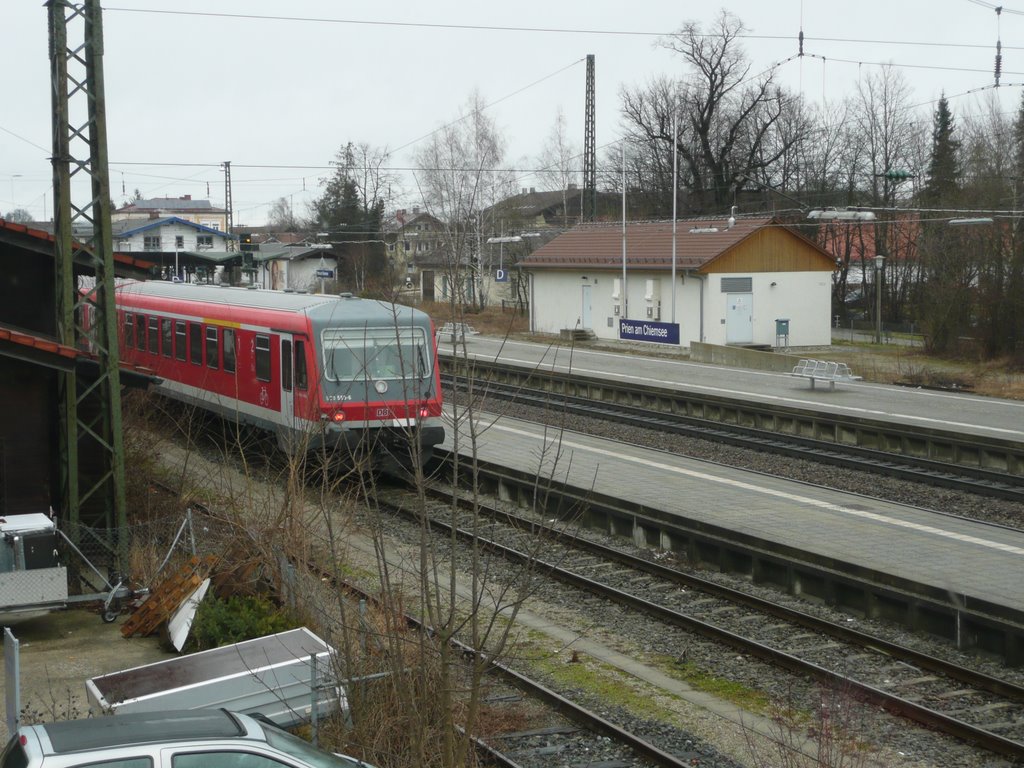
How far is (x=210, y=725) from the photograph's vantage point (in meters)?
→ 5.36

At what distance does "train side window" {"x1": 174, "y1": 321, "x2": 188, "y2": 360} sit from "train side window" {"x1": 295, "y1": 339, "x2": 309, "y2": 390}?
6.23 metres

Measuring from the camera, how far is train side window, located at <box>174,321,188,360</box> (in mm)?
23075

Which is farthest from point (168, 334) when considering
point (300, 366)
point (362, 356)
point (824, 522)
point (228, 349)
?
point (824, 522)

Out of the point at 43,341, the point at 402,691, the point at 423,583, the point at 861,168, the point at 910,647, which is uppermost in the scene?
the point at 861,168

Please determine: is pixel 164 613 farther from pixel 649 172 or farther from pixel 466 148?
pixel 649 172

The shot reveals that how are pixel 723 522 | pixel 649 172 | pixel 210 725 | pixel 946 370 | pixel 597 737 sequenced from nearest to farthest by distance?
1. pixel 210 725
2. pixel 597 737
3. pixel 723 522
4. pixel 946 370
5. pixel 649 172

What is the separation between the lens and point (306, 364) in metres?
17.3

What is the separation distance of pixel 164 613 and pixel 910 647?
712 centimetres

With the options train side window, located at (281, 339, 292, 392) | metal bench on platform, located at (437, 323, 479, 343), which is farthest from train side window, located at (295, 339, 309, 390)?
metal bench on platform, located at (437, 323, 479, 343)

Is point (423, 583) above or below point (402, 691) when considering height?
above

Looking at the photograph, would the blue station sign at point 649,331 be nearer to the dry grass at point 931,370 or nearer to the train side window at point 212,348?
the dry grass at point 931,370

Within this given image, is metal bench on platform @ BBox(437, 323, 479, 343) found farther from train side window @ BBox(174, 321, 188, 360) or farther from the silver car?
train side window @ BBox(174, 321, 188, 360)

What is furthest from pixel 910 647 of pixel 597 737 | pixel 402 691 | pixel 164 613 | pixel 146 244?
pixel 146 244

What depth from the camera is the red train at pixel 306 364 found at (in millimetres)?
16859
